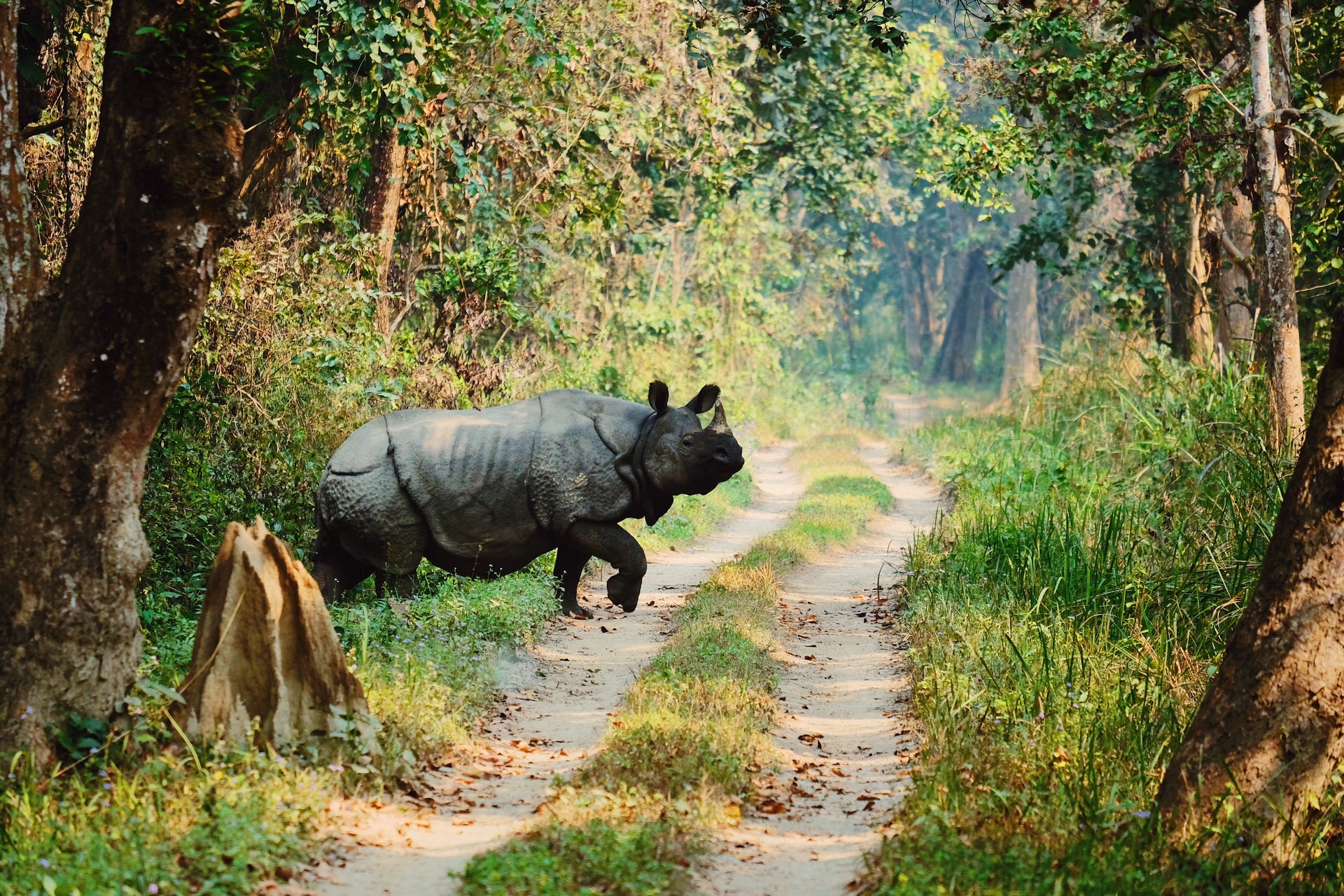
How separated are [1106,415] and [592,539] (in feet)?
28.5

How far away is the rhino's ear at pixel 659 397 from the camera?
959 cm

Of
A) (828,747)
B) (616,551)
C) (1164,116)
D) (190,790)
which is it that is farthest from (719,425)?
(1164,116)

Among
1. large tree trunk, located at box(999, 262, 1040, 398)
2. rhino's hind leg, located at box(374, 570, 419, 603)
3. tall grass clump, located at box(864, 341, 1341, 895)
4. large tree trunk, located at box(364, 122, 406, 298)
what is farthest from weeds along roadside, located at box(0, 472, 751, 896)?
large tree trunk, located at box(999, 262, 1040, 398)

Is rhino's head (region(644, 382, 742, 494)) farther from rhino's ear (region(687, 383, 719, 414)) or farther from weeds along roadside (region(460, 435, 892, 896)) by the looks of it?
weeds along roadside (region(460, 435, 892, 896))

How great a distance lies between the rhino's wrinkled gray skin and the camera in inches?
350

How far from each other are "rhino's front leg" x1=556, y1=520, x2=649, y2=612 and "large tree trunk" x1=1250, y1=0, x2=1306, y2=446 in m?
4.67

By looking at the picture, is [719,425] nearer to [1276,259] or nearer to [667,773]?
[667,773]

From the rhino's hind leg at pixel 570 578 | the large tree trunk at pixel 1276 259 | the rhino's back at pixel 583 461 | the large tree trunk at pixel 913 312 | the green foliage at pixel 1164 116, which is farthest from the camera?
the large tree trunk at pixel 913 312

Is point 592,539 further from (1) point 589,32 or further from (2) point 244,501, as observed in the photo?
(1) point 589,32

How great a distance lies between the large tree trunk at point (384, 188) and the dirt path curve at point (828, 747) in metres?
5.00

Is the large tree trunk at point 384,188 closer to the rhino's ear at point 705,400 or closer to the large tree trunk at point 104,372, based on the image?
the rhino's ear at point 705,400

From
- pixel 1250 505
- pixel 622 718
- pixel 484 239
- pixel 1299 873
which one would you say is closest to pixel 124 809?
pixel 622 718

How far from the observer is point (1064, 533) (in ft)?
34.1

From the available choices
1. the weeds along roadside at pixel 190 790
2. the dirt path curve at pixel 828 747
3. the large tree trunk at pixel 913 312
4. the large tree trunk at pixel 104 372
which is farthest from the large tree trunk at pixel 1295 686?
the large tree trunk at pixel 913 312
